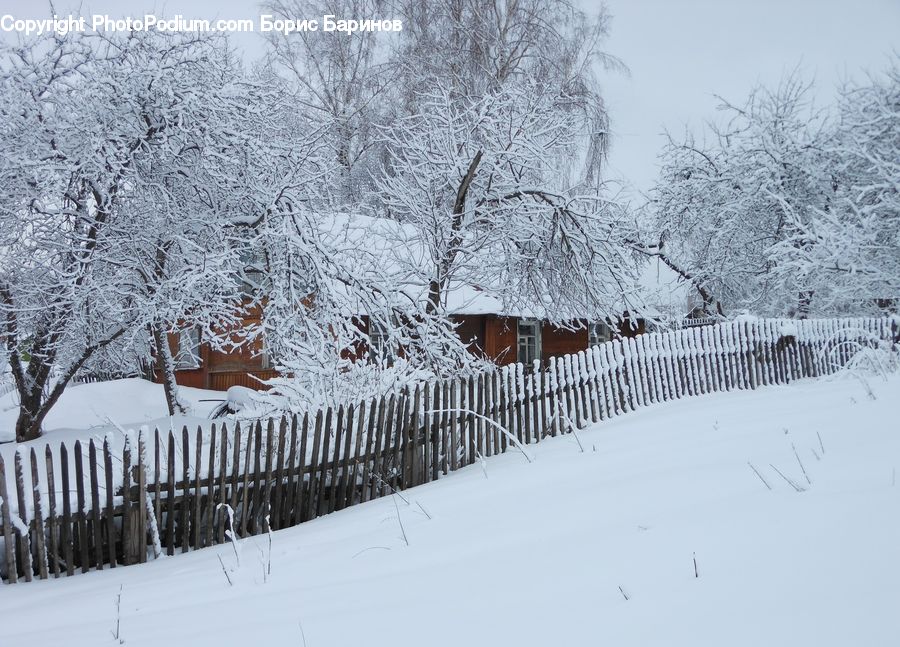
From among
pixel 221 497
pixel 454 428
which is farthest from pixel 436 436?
pixel 221 497

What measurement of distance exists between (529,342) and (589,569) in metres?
18.2

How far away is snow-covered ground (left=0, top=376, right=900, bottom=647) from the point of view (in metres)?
1.88

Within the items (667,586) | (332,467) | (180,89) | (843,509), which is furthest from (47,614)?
(180,89)

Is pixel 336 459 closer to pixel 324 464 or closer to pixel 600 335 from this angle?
pixel 324 464

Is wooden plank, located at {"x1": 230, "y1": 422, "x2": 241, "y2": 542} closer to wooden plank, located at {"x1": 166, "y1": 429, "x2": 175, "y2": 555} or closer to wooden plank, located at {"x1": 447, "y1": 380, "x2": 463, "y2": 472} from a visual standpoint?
wooden plank, located at {"x1": 166, "y1": 429, "x2": 175, "y2": 555}

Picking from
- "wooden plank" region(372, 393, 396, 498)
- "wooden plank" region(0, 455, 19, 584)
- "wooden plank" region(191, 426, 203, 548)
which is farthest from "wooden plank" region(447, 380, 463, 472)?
"wooden plank" region(0, 455, 19, 584)

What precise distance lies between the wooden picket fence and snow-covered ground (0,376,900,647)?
0.43 m

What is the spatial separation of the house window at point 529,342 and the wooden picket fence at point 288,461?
10422 mm

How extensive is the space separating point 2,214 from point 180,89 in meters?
2.87

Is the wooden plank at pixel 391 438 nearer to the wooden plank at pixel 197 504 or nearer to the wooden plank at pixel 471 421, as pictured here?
the wooden plank at pixel 471 421

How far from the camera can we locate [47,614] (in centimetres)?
341

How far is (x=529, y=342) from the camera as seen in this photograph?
20.4 meters

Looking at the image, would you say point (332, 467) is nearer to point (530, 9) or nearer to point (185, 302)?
point (185, 302)

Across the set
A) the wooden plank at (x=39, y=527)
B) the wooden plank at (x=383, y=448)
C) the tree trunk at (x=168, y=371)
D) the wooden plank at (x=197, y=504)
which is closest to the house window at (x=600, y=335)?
the tree trunk at (x=168, y=371)
